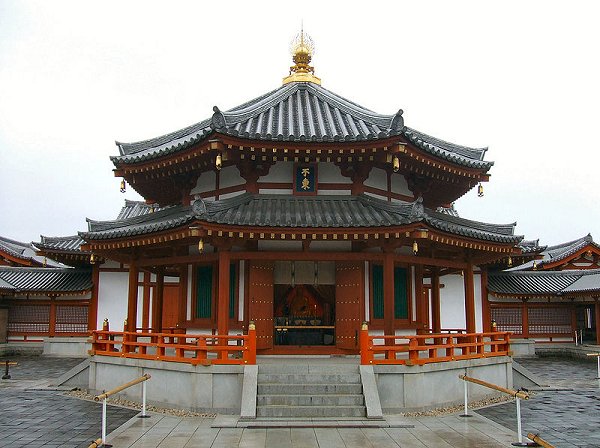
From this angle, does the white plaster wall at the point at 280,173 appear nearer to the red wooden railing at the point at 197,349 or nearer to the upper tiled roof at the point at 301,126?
the upper tiled roof at the point at 301,126

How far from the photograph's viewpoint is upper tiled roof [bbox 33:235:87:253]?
31172 millimetres

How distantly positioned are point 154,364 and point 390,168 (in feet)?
33.2

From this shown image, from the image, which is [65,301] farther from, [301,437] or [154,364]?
[301,437]

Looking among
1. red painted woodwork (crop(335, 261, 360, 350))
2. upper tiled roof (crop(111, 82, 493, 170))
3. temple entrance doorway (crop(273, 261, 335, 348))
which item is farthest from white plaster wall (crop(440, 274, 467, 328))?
red painted woodwork (crop(335, 261, 360, 350))

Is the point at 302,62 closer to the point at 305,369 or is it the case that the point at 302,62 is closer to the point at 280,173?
the point at 280,173

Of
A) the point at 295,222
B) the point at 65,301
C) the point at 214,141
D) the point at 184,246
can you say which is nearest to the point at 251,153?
the point at 214,141

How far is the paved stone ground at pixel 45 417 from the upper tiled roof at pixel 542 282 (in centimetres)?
2477

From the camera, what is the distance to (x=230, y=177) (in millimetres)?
18859

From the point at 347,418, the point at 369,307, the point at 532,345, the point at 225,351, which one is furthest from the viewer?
the point at 532,345

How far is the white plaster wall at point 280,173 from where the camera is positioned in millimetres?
18375

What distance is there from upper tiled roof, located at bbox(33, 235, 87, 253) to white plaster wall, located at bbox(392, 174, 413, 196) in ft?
63.6

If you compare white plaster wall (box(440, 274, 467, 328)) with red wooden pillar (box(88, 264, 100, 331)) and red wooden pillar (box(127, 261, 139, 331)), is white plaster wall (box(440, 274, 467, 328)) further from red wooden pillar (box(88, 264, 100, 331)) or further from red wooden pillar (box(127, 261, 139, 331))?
red wooden pillar (box(88, 264, 100, 331))

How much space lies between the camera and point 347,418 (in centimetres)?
1362

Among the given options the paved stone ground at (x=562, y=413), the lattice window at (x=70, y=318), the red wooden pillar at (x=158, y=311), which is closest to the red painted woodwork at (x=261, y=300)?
the red wooden pillar at (x=158, y=311)
